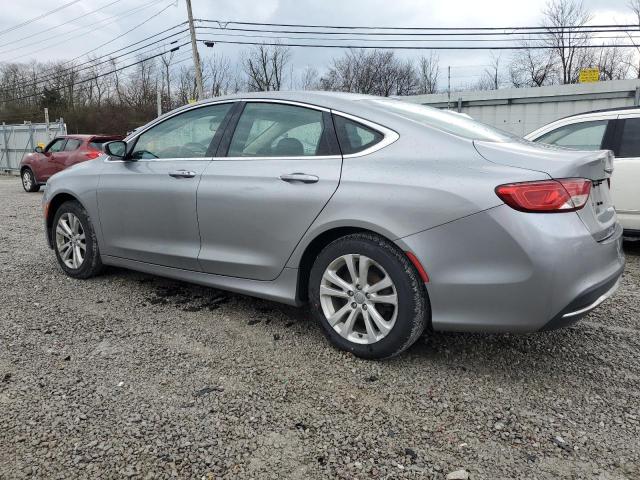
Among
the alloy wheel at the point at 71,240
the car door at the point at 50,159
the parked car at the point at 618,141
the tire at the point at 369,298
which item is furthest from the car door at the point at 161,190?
the car door at the point at 50,159

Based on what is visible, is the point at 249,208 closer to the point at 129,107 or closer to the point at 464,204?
the point at 464,204

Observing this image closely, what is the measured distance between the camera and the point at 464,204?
2592mm

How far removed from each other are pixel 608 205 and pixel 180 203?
9.04 feet

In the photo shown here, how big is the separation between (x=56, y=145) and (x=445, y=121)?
13.9 m

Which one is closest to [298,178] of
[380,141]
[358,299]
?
[380,141]

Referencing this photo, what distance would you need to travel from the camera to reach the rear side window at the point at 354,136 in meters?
3.02

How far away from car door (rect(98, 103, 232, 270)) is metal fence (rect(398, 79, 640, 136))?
12026 millimetres

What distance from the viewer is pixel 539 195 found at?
8.17 ft

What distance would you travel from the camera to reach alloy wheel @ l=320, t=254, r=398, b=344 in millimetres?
2893

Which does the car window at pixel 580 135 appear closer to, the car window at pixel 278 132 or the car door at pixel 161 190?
the car window at pixel 278 132

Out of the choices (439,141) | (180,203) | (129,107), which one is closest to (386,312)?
(439,141)

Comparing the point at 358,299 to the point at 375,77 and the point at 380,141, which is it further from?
the point at 375,77

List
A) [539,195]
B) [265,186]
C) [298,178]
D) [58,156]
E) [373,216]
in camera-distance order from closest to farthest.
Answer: [539,195]
[373,216]
[298,178]
[265,186]
[58,156]

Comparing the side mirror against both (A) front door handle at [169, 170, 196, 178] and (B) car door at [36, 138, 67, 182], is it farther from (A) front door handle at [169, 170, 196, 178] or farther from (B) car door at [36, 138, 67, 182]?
(B) car door at [36, 138, 67, 182]
